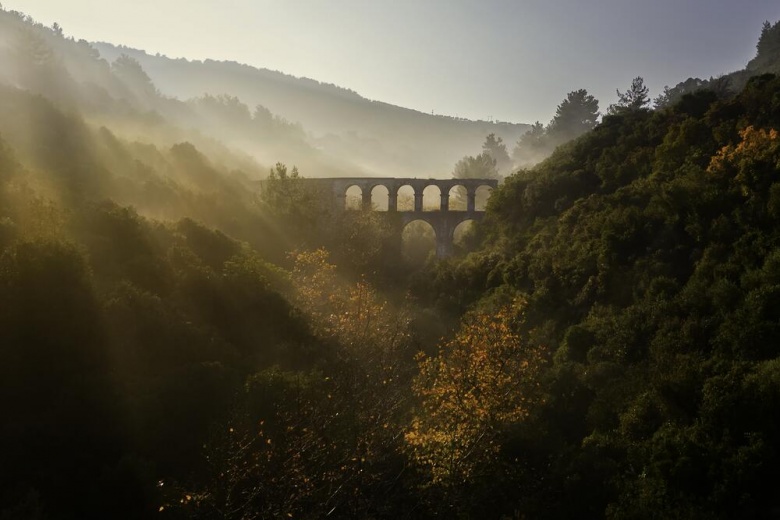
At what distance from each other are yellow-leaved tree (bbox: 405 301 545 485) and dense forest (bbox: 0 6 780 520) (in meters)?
0.13

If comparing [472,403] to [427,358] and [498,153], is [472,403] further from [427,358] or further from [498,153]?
[498,153]

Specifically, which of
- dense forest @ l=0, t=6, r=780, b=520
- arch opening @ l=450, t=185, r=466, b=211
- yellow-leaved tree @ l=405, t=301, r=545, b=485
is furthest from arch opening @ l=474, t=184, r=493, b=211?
yellow-leaved tree @ l=405, t=301, r=545, b=485

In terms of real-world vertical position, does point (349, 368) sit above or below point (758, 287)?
below

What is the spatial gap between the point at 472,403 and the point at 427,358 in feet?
20.4

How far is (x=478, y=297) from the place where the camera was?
37.3 metres

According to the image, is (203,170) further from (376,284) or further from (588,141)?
(588,141)

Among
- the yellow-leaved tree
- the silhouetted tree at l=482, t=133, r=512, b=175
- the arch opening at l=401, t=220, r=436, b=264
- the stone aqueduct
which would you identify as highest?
the silhouetted tree at l=482, t=133, r=512, b=175

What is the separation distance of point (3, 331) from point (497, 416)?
59.6ft

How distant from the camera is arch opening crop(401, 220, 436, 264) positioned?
68312 mm

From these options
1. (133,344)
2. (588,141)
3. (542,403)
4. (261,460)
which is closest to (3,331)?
(133,344)

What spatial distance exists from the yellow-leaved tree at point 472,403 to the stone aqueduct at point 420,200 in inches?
1348

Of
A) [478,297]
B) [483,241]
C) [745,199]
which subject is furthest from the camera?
[483,241]

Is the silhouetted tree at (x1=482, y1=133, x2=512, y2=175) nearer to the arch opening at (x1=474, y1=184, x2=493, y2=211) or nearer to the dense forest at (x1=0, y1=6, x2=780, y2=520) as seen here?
the arch opening at (x1=474, y1=184, x2=493, y2=211)

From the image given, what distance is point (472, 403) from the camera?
21969 millimetres
